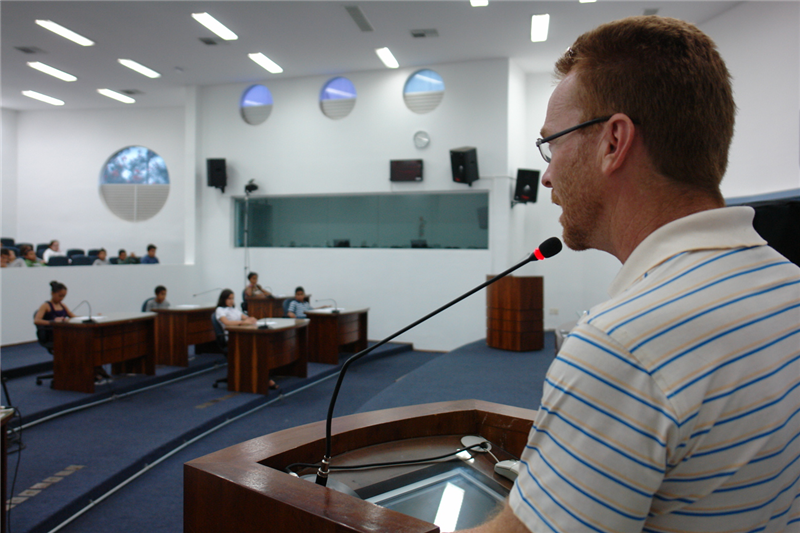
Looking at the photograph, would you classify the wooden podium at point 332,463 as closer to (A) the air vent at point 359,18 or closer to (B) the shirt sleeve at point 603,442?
(B) the shirt sleeve at point 603,442

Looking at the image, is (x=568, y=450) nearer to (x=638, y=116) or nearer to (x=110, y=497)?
(x=638, y=116)

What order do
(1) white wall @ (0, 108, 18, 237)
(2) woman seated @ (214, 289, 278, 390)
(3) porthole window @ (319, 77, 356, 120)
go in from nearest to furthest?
1. (2) woman seated @ (214, 289, 278, 390)
2. (3) porthole window @ (319, 77, 356, 120)
3. (1) white wall @ (0, 108, 18, 237)

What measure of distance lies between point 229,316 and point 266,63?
4.54 metres

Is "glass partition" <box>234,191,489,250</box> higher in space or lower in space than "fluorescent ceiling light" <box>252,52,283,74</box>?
lower

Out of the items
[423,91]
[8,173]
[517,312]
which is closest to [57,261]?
[8,173]

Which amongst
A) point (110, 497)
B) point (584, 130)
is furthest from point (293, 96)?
point (584, 130)

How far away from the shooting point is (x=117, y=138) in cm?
1116

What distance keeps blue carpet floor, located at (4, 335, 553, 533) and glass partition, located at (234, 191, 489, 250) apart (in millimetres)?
2149

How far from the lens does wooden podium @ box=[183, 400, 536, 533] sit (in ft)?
2.76

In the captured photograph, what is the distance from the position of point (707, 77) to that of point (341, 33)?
281 inches

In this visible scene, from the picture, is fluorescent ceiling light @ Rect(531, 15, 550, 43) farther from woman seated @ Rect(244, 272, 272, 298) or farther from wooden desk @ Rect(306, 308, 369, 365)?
woman seated @ Rect(244, 272, 272, 298)

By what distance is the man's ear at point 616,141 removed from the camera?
63 centimetres

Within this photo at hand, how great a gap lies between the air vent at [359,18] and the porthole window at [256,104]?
3066 millimetres

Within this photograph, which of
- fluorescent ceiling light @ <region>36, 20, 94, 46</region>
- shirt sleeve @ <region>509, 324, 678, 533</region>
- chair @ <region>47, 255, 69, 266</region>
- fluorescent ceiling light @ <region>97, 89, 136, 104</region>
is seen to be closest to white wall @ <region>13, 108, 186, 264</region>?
fluorescent ceiling light @ <region>97, 89, 136, 104</region>
